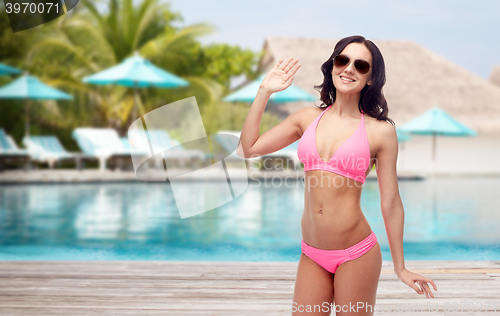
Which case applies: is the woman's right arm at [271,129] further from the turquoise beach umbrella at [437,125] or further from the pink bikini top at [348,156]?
the turquoise beach umbrella at [437,125]

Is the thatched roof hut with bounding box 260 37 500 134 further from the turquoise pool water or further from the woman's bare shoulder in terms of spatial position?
the woman's bare shoulder

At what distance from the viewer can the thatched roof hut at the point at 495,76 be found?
110ft

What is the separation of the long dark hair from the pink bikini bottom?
424mm

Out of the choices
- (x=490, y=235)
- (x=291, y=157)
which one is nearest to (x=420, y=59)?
(x=291, y=157)

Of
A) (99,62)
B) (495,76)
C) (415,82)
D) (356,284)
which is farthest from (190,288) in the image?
(495,76)

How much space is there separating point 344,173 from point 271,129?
11.7 inches

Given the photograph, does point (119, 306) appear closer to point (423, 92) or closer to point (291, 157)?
point (291, 157)

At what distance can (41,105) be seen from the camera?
743 inches

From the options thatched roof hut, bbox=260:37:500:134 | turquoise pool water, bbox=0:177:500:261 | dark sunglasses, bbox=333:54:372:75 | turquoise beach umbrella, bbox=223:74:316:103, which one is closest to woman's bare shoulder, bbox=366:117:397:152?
dark sunglasses, bbox=333:54:372:75

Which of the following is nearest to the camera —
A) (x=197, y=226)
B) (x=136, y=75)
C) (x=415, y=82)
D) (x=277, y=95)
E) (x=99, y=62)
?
(x=197, y=226)

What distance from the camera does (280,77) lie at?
1838 mm

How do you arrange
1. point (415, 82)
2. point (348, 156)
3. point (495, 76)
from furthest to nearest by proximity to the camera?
point (495, 76) → point (415, 82) → point (348, 156)

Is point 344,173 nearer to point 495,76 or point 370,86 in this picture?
point 370,86

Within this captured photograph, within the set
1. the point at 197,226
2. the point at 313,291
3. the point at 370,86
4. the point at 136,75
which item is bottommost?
the point at 197,226
